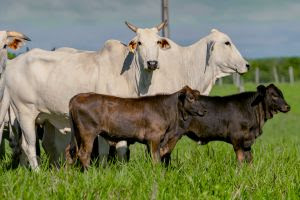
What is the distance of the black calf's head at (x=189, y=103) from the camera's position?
8867mm

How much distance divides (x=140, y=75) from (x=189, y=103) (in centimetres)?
125

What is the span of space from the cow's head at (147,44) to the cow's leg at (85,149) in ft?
5.35

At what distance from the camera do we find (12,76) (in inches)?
427

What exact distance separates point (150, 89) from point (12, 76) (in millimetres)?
2458

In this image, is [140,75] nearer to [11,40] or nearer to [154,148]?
[154,148]

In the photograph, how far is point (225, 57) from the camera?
10953 mm

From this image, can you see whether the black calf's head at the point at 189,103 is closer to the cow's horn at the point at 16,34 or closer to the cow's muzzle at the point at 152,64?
the cow's muzzle at the point at 152,64

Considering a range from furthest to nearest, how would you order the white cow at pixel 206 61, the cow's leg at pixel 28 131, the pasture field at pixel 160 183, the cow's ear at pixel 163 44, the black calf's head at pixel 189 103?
the white cow at pixel 206 61 < the cow's leg at pixel 28 131 < the cow's ear at pixel 163 44 < the black calf's head at pixel 189 103 < the pasture field at pixel 160 183

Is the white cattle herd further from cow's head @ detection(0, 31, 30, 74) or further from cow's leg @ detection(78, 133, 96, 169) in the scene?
cow's leg @ detection(78, 133, 96, 169)

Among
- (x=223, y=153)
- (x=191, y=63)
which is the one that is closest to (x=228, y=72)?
(x=191, y=63)

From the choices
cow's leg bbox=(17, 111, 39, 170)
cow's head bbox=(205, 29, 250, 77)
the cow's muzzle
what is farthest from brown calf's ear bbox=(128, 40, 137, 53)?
cow's leg bbox=(17, 111, 39, 170)

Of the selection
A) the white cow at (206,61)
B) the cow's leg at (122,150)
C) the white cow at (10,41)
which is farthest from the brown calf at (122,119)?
the white cow at (206,61)

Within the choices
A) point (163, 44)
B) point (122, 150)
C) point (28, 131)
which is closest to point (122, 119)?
point (122, 150)

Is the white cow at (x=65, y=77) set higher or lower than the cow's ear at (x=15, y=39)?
lower
